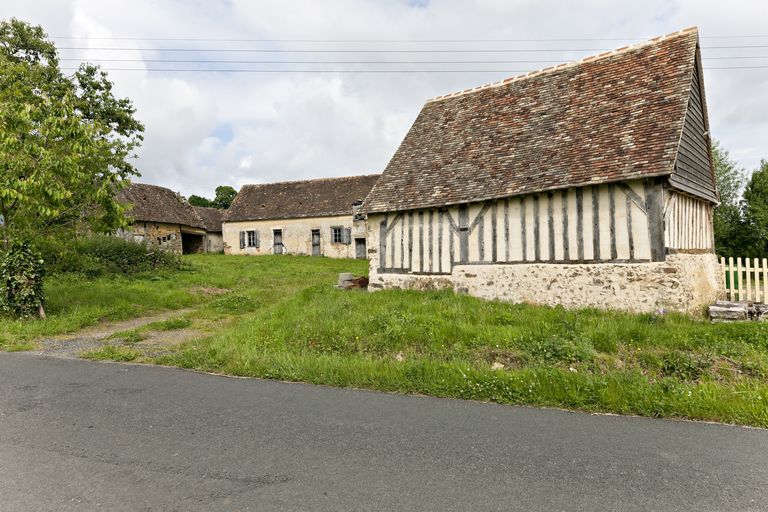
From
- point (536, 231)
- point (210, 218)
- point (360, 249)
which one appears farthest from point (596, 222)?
point (210, 218)

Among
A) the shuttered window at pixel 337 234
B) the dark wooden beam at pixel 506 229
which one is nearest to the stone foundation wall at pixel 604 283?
the dark wooden beam at pixel 506 229

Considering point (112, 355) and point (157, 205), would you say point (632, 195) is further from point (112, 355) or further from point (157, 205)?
point (157, 205)

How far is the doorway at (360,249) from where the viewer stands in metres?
28.7

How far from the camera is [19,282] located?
9.03 meters

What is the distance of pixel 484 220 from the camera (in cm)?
1015

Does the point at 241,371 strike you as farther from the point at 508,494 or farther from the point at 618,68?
the point at 618,68

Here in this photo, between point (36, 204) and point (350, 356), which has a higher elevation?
point (36, 204)

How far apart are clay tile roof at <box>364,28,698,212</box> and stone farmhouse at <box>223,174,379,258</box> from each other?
15591 mm

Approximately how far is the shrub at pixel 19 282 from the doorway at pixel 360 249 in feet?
67.1

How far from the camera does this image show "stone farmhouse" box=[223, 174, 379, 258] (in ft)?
95.4

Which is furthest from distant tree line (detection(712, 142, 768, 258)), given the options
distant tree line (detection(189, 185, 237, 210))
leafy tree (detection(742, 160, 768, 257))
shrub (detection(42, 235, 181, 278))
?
distant tree line (detection(189, 185, 237, 210))

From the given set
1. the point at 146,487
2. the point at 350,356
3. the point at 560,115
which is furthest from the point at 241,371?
the point at 560,115

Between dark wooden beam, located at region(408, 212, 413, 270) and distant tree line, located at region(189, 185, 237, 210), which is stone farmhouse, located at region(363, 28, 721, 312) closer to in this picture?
dark wooden beam, located at region(408, 212, 413, 270)

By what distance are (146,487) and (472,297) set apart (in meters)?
8.26
